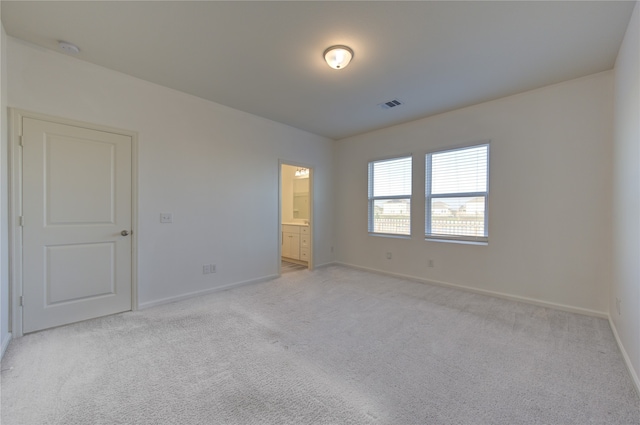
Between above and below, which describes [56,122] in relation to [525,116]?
below

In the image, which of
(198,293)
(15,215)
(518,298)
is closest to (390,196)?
(518,298)

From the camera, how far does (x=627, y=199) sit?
216cm

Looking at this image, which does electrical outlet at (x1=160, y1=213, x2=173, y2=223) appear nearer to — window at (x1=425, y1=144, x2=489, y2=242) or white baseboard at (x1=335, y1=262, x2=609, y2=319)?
white baseboard at (x1=335, y1=262, x2=609, y2=319)

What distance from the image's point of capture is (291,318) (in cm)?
289

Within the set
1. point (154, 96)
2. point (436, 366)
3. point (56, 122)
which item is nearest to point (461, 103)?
point (436, 366)

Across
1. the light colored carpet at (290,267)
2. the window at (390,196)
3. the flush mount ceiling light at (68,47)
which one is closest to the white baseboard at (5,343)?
the flush mount ceiling light at (68,47)

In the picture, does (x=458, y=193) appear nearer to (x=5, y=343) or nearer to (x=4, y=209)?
(x=4, y=209)

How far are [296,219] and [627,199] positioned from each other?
5682mm

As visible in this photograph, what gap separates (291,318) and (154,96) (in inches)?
122

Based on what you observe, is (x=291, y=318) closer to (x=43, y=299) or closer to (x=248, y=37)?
(x=43, y=299)

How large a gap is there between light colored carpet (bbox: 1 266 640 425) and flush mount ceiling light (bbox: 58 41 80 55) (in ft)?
8.84

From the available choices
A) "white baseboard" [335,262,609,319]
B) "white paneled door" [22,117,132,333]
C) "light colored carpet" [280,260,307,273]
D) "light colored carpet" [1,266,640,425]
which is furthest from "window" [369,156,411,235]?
"white paneled door" [22,117,132,333]

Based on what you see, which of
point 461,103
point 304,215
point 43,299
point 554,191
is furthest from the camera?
point 304,215

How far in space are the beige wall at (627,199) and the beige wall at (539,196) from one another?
11.5 inches
